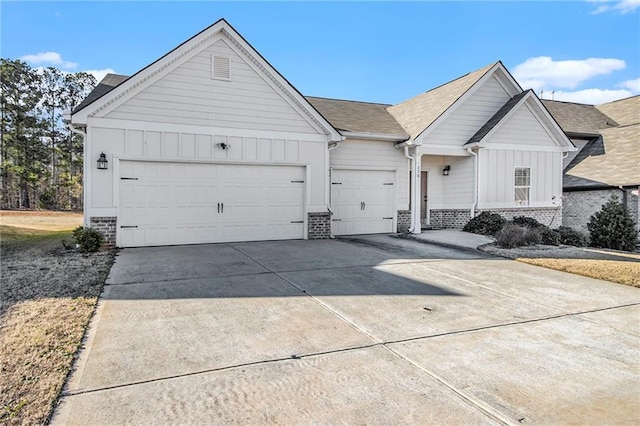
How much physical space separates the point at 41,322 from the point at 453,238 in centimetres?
1084

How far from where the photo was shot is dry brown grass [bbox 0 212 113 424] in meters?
2.94

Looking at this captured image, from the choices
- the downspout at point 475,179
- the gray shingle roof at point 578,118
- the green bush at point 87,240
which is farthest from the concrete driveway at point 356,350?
the gray shingle roof at point 578,118

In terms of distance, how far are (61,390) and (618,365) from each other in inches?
191

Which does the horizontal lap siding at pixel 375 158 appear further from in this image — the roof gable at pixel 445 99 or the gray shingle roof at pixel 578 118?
the gray shingle roof at pixel 578 118

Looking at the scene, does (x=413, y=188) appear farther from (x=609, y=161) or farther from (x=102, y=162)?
(x=102, y=162)

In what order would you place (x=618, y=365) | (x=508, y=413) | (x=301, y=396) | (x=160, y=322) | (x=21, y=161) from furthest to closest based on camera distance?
(x=21, y=161) < (x=160, y=322) < (x=618, y=365) < (x=301, y=396) < (x=508, y=413)

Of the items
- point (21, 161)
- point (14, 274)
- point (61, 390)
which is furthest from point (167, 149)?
point (21, 161)

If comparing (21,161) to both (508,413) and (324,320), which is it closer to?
(324,320)

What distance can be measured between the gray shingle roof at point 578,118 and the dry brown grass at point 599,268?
12159 millimetres

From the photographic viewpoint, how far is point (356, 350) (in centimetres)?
394

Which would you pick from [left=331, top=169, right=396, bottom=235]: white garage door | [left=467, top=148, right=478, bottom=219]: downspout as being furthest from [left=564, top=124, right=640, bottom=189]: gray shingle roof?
[left=331, top=169, right=396, bottom=235]: white garage door

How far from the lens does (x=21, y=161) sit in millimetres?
28969

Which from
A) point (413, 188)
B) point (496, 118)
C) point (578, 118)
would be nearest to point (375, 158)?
point (413, 188)

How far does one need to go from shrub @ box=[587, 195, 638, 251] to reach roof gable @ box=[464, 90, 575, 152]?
3.38m
